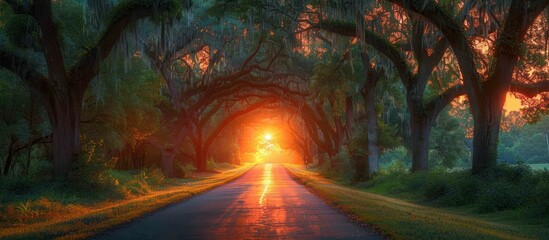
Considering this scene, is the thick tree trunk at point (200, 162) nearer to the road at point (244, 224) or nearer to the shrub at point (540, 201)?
the road at point (244, 224)

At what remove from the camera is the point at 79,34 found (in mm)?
24922

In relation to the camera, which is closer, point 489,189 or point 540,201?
point 540,201

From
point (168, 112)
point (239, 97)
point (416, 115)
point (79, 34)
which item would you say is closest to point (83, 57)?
point (79, 34)

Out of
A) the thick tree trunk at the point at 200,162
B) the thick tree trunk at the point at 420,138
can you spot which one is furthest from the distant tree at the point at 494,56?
the thick tree trunk at the point at 200,162

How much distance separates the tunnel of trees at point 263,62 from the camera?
1858 centimetres

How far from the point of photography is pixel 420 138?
2409 centimetres

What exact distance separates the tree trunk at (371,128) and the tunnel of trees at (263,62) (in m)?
0.06

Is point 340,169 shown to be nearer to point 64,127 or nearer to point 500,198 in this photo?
point 64,127

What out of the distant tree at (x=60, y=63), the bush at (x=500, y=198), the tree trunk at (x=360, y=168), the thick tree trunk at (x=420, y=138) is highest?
the distant tree at (x=60, y=63)

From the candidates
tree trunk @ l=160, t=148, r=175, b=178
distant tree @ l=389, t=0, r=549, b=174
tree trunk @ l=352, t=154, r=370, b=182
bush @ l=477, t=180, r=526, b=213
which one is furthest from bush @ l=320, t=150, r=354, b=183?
bush @ l=477, t=180, r=526, b=213

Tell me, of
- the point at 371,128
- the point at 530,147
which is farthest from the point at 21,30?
the point at 530,147

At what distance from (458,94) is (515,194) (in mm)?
8761

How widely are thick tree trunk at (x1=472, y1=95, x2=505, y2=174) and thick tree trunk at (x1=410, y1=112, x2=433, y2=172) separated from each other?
5.47 meters

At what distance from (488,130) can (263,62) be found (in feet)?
85.9
